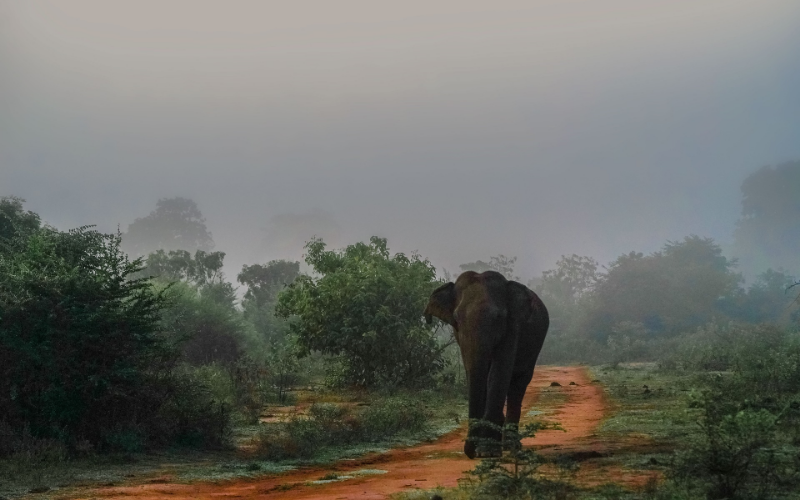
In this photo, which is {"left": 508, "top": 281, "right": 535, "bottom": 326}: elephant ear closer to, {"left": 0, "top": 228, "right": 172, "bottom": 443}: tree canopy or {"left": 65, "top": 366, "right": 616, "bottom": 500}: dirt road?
{"left": 65, "top": 366, "right": 616, "bottom": 500}: dirt road

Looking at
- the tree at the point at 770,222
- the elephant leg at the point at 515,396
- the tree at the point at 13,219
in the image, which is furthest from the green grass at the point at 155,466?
the tree at the point at 770,222

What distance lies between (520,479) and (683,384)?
716 inches

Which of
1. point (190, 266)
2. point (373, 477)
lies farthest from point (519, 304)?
point (190, 266)

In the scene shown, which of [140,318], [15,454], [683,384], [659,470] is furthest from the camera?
[683,384]

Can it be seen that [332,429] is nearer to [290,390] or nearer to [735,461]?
[735,461]

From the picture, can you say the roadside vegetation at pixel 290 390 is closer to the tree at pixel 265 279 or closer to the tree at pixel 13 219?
the tree at pixel 13 219

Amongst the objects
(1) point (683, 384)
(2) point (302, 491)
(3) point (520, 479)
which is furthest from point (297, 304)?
(3) point (520, 479)

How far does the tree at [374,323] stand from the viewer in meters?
25.3

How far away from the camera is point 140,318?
1393 centimetres

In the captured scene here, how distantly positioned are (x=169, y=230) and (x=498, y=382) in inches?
5692

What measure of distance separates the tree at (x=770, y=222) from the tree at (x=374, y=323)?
11912 centimetres

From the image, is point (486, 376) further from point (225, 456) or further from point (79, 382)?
point (79, 382)

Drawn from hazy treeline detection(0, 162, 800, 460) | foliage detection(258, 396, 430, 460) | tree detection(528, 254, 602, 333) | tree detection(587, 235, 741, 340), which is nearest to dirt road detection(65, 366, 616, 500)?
foliage detection(258, 396, 430, 460)

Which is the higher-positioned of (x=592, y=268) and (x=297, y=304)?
(x=592, y=268)
